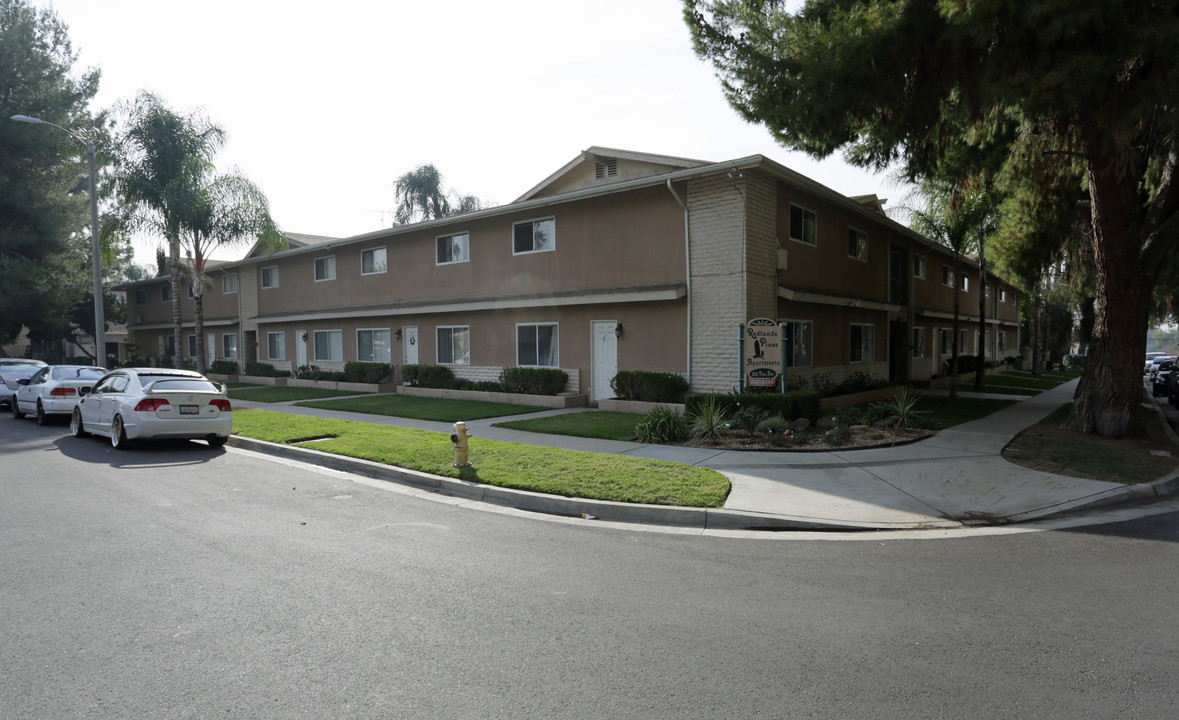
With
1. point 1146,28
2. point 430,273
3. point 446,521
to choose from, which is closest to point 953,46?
point 1146,28

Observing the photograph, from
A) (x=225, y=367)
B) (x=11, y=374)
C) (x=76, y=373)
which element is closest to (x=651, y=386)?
(x=76, y=373)

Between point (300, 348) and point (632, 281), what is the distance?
18.2 metres

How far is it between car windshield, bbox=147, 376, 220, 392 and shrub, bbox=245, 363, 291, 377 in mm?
17486

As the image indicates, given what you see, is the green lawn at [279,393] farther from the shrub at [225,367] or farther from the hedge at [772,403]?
the hedge at [772,403]

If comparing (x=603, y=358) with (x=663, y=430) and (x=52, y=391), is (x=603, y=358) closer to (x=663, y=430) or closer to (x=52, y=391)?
(x=663, y=430)

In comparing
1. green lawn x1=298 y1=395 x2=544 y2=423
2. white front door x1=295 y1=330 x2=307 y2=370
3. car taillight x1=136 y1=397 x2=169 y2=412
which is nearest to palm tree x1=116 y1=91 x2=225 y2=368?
white front door x1=295 y1=330 x2=307 y2=370

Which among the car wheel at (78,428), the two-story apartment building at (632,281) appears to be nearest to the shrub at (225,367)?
the two-story apartment building at (632,281)

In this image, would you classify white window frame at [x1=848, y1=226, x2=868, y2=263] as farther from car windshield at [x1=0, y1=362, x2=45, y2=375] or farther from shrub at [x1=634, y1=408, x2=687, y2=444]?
→ car windshield at [x1=0, y1=362, x2=45, y2=375]

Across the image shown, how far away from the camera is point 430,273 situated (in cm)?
2289

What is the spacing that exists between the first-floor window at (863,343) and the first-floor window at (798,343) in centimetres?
342

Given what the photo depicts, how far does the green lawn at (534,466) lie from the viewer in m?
8.08

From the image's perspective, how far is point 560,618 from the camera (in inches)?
180

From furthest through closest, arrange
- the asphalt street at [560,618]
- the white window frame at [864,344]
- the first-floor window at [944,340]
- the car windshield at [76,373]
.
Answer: the first-floor window at [944,340] < the white window frame at [864,344] < the car windshield at [76,373] < the asphalt street at [560,618]

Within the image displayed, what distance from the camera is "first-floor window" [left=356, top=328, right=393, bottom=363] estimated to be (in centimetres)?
2516
